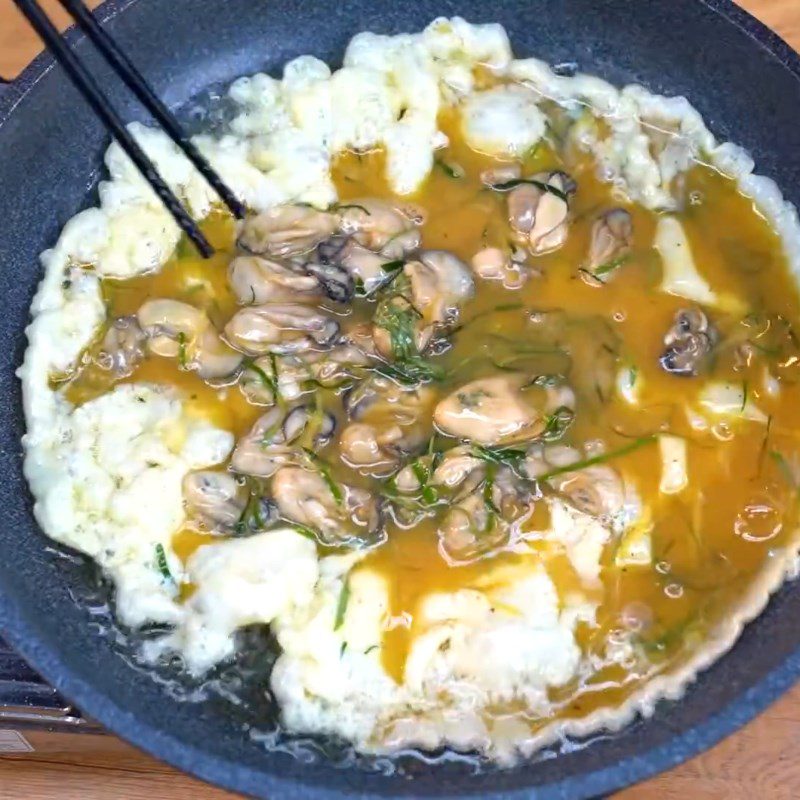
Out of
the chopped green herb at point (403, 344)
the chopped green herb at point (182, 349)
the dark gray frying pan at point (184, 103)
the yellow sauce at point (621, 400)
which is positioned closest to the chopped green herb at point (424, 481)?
the yellow sauce at point (621, 400)

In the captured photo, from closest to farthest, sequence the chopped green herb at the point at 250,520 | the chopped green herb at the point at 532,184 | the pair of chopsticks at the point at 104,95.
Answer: the pair of chopsticks at the point at 104,95
the chopped green herb at the point at 250,520
the chopped green herb at the point at 532,184

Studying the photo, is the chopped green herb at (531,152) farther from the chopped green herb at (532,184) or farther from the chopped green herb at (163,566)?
the chopped green herb at (163,566)

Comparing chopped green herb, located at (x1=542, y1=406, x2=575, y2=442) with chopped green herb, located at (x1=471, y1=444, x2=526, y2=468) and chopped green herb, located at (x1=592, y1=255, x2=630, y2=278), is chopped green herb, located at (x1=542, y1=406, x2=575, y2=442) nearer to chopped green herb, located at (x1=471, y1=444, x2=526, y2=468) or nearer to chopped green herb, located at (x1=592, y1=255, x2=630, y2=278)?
chopped green herb, located at (x1=471, y1=444, x2=526, y2=468)

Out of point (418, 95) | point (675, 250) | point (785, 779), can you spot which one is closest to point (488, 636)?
point (785, 779)

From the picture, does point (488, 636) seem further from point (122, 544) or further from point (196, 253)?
point (196, 253)

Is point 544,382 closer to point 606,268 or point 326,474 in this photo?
point 606,268

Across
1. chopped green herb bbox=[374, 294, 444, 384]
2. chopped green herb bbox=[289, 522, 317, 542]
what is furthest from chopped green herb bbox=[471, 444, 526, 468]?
chopped green herb bbox=[289, 522, 317, 542]

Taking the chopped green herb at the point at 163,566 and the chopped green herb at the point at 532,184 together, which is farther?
the chopped green herb at the point at 532,184
